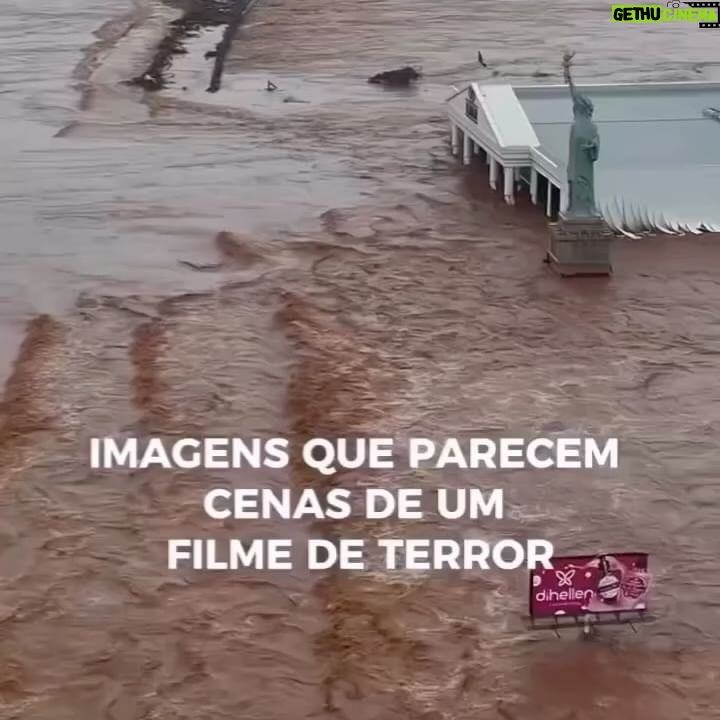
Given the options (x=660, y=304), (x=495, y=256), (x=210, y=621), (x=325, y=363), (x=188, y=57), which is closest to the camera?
(x=210, y=621)

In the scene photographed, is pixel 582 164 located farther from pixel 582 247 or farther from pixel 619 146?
pixel 619 146

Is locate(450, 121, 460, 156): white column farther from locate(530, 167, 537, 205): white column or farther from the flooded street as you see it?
locate(530, 167, 537, 205): white column

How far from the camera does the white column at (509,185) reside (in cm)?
2736

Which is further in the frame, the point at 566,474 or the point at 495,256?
the point at 495,256

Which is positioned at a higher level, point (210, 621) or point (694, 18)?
point (210, 621)

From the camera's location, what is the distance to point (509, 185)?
90.0ft

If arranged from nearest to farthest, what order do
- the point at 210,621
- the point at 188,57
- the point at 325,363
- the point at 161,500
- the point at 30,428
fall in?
the point at 210,621 < the point at 161,500 < the point at 30,428 < the point at 325,363 < the point at 188,57

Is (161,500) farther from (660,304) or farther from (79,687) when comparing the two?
(660,304)

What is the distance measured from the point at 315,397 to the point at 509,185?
11.1 meters

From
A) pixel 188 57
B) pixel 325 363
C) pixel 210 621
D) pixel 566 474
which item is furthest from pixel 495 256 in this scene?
pixel 188 57

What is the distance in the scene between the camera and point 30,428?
17.0 meters

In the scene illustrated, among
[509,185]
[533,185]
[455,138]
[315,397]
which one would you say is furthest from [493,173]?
[315,397]

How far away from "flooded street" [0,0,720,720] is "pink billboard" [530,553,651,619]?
329 mm

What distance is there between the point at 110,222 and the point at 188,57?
20.8 metres
